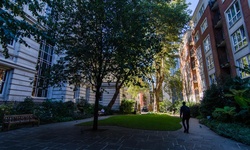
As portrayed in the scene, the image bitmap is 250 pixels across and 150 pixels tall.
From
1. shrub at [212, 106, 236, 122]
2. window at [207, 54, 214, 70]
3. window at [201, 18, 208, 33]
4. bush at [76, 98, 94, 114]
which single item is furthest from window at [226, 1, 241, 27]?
bush at [76, 98, 94, 114]

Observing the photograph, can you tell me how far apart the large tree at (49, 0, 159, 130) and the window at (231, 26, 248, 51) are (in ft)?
45.3

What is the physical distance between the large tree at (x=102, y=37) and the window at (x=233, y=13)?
48.4 ft

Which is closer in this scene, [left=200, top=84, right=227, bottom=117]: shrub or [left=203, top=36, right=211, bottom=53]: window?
[left=200, top=84, right=227, bottom=117]: shrub

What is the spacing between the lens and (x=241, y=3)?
53.2 ft

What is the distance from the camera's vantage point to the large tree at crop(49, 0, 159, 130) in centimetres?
790

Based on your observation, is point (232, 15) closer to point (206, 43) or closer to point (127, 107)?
point (206, 43)

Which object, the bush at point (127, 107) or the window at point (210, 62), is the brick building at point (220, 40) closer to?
the window at point (210, 62)

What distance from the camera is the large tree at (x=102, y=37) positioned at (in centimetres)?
790

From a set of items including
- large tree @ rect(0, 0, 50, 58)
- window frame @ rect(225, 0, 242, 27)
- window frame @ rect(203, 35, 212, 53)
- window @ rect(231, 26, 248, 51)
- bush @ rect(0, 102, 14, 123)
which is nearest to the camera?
large tree @ rect(0, 0, 50, 58)

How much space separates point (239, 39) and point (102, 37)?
17.4 metres

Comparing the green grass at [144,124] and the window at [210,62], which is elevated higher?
the window at [210,62]

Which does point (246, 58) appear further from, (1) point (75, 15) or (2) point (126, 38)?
(1) point (75, 15)

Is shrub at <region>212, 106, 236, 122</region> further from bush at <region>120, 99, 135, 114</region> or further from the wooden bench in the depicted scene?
bush at <region>120, 99, 135, 114</region>

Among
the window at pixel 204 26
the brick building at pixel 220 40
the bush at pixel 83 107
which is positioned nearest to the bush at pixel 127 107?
the bush at pixel 83 107
